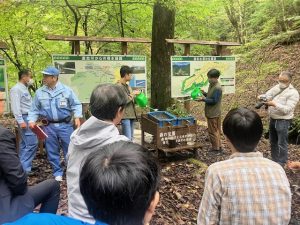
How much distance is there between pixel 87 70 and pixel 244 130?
509 centimetres

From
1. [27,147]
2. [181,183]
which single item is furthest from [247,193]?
[27,147]

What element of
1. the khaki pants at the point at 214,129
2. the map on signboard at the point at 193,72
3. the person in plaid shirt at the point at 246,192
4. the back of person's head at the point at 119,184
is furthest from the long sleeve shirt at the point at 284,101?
the back of person's head at the point at 119,184

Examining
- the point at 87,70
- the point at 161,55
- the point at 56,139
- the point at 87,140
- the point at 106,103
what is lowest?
the point at 56,139

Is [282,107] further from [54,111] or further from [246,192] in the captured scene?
[246,192]

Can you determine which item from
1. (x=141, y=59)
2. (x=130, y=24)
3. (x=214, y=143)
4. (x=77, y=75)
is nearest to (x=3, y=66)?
(x=77, y=75)

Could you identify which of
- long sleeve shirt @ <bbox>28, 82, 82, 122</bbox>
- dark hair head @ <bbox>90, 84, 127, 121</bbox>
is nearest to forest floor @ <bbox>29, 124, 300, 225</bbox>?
long sleeve shirt @ <bbox>28, 82, 82, 122</bbox>

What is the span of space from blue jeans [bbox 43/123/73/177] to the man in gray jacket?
299 cm

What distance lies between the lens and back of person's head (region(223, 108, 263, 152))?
2.05 m

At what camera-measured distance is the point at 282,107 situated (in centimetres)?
548

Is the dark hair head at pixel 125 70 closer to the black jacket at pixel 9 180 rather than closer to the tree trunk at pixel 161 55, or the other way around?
the tree trunk at pixel 161 55

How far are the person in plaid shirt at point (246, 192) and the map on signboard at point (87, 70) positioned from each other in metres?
5.04

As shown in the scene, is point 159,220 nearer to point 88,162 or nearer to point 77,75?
point 88,162

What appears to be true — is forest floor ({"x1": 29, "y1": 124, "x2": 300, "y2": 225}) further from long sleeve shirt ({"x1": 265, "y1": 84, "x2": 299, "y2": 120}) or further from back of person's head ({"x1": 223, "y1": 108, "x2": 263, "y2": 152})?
back of person's head ({"x1": 223, "y1": 108, "x2": 263, "y2": 152})

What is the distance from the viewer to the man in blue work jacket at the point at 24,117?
5633 millimetres
